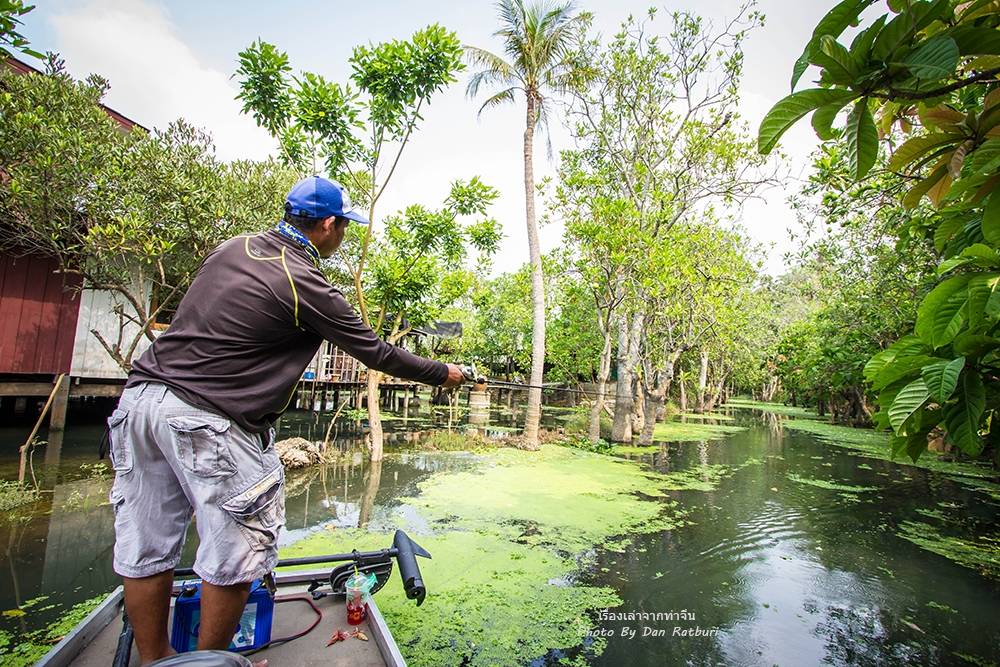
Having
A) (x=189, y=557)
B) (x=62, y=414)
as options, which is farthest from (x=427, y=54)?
(x=62, y=414)

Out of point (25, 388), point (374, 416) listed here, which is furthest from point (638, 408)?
point (25, 388)

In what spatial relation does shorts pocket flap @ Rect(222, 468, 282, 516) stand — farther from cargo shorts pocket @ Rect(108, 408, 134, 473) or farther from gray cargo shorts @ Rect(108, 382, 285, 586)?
cargo shorts pocket @ Rect(108, 408, 134, 473)

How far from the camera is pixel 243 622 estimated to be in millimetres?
1878

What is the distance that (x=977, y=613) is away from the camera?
3721mm

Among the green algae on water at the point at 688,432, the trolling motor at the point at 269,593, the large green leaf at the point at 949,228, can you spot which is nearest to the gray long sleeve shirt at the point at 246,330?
the trolling motor at the point at 269,593

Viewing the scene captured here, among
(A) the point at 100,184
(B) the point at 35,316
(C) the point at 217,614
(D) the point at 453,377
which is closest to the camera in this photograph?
(C) the point at 217,614

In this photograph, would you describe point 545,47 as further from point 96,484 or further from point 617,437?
point 96,484

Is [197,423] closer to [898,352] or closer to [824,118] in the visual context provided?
[824,118]

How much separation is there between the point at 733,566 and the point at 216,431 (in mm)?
4482

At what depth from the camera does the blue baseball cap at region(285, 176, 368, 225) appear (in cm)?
185

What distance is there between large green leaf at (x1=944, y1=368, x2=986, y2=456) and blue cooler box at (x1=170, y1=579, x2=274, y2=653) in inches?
92.1

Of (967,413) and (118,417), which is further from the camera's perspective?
(118,417)

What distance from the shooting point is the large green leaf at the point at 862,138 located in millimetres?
1326

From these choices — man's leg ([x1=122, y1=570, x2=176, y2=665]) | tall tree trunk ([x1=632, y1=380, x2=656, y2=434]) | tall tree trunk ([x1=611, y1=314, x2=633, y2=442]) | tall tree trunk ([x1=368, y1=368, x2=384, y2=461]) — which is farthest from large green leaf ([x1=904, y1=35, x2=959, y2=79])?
tall tree trunk ([x1=632, y1=380, x2=656, y2=434])
